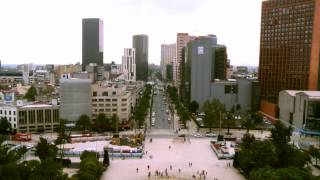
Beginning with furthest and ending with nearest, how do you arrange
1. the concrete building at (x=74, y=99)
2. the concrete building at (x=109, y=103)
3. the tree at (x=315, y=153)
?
the concrete building at (x=109, y=103) < the concrete building at (x=74, y=99) < the tree at (x=315, y=153)

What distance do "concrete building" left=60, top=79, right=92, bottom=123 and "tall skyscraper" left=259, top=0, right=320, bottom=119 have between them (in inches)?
1631

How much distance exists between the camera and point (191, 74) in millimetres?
97250

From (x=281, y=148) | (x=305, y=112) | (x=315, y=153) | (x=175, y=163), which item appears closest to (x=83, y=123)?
(x=175, y=163)

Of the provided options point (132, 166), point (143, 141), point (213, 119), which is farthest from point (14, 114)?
point (213, 119)

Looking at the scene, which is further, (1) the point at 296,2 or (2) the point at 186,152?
(1) the point at 296,2

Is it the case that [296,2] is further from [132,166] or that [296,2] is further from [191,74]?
[132,166]

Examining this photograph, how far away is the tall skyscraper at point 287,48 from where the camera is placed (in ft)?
266

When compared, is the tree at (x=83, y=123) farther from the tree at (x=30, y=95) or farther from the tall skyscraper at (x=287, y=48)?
the tall skyscraper at (x=287, y=48)

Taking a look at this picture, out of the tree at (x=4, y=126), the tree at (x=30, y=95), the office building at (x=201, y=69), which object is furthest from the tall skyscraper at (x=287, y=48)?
the tree at (x=30, y=95)

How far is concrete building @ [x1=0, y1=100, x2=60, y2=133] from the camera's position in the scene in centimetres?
6500

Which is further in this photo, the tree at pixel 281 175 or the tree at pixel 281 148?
the tree at pixel 281 148

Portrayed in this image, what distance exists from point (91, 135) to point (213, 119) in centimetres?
2283

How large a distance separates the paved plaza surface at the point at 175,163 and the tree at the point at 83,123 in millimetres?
13031

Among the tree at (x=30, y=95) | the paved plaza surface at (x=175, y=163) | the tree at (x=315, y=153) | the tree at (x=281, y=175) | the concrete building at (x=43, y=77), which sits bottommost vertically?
the paved plaza surface at (x=175, y=163)
